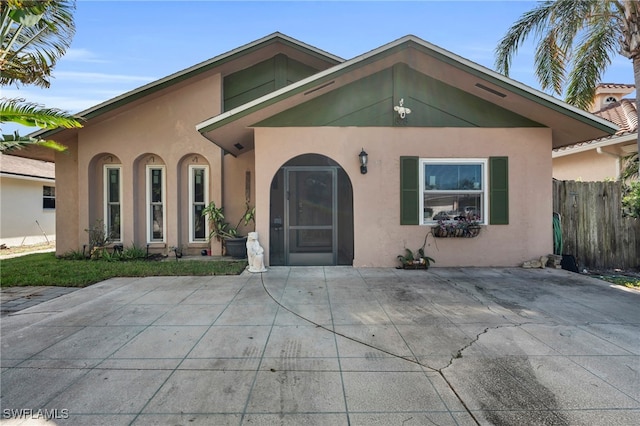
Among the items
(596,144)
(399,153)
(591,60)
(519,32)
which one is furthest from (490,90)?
(596,144)

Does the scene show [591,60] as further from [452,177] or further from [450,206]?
[450,206]

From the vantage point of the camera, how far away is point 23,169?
532 inches

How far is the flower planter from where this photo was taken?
281 inches

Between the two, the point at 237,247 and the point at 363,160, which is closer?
the point at 363,160

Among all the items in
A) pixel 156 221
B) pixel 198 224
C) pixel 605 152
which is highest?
pixel 605 152

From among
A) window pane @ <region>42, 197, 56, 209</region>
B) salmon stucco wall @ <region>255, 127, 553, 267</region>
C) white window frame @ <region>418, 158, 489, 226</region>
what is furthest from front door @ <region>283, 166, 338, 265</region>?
window pane @ <region>42, 197, 56, 209</region>

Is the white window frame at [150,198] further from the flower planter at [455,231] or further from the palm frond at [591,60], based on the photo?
the palm frond at [591,60]

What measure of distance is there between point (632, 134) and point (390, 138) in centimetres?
779

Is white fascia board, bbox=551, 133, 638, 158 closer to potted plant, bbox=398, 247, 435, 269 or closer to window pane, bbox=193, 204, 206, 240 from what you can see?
potted plant, bbox=398, 247, 435, 269

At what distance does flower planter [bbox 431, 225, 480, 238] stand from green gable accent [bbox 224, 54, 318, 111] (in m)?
6.49

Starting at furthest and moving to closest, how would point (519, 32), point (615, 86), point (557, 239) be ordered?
point (615, 86), point (519, 32), point (557, 239)

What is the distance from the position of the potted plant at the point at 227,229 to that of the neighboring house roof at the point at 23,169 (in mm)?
8259

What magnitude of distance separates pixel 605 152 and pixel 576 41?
3.98 metres

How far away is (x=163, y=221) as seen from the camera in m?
9.52
